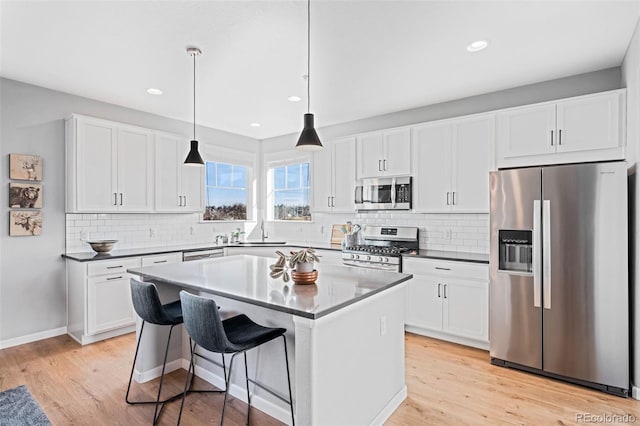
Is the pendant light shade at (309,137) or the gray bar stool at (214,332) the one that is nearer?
the gray bar stool at (214,332)

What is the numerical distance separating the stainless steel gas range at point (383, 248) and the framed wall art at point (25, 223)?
3422 millimetres

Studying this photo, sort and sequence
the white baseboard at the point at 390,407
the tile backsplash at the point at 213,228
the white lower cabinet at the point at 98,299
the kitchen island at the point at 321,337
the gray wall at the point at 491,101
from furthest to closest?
the tile backsplash at the point at 213,228 < the white lower cabinet at the point at 98,299 < the gray wall at the point at 491,101 < the white baseboard at the point at 390,407 < the kitchen island at the point at 321,337

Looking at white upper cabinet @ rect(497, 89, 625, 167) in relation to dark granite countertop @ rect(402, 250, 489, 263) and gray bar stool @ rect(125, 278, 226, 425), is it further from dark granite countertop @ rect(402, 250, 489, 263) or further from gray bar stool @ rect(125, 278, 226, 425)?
gray bar stool @ rect(125, 278, 226, 425)

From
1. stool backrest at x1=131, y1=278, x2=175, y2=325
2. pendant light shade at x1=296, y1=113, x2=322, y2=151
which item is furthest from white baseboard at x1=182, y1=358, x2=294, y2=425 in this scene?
pendant light shade at x1=296, y1=113, x2=322, y2=151

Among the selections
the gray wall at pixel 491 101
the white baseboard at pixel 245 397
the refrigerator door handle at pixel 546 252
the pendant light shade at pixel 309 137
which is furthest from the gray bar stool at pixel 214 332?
the gray wall at pixel 491 101

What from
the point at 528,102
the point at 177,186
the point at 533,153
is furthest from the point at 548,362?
the point at 177,186

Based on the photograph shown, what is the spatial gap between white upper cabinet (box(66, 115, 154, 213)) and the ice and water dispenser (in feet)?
13.5

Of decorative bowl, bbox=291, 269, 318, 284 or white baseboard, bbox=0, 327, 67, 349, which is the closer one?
decorative bowl, bbox=291, 269, 318, 284

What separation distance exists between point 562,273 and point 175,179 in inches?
179

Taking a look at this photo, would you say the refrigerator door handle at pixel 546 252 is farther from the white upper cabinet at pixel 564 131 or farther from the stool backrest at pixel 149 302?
the stool backrest at pixel 149 302

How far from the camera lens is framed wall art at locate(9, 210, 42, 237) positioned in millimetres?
3537

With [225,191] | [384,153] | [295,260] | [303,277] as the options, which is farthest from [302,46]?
[225,191]

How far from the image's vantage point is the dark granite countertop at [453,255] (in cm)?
355

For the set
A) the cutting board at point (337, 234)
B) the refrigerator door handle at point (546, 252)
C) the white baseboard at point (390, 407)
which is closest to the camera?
the white baseboard at point (390, 407)
